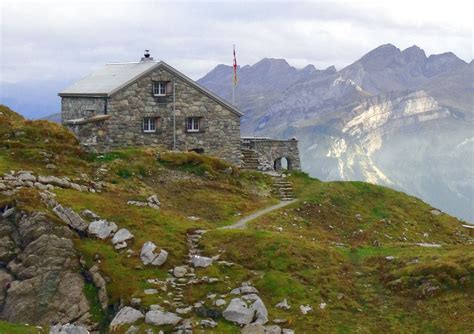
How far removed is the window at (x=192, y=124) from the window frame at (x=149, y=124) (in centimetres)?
321

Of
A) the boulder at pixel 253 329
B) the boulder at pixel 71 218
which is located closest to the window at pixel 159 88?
the boulder at pixel 71 218

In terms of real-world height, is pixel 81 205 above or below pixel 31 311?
above

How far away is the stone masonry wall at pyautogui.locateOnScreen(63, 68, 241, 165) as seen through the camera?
55.6 m

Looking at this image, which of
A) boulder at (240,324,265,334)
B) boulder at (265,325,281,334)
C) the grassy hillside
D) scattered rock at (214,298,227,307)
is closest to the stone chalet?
the grassy hillside

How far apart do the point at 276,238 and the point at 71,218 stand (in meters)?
10.5

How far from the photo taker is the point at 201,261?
30.1 meters

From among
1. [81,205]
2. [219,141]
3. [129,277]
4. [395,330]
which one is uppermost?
[219,141]

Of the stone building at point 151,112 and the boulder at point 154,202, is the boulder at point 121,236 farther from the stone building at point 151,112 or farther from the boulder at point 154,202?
the stone building at point 151,112

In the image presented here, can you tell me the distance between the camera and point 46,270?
93.7ft

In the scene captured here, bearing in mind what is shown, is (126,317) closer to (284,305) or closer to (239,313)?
(239,313)

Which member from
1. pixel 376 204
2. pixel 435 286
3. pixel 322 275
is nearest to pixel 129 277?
pixel 322 275

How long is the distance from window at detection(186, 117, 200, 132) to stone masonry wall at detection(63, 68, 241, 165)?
39 centimetres

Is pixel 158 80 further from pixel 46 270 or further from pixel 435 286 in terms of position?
pixel 435 286

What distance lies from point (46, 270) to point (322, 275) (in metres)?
12.7
